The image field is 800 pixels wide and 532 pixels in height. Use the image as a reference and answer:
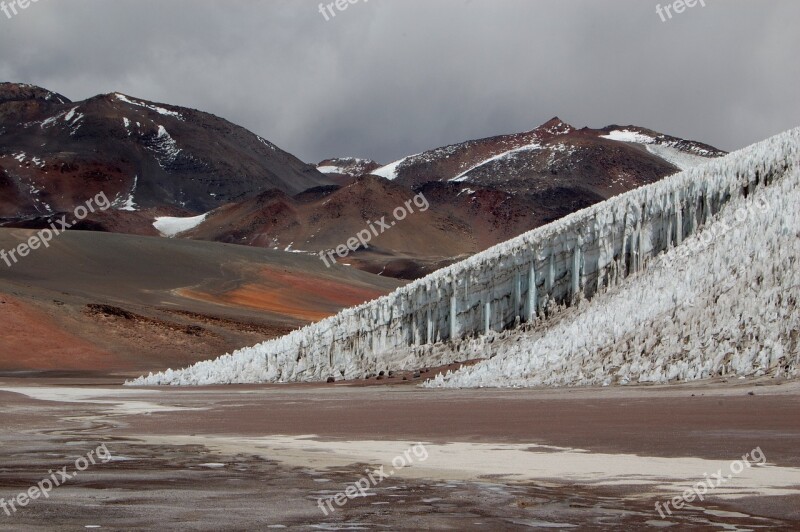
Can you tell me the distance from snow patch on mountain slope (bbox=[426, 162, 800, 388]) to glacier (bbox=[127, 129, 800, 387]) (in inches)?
1.5

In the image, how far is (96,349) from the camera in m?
56.9

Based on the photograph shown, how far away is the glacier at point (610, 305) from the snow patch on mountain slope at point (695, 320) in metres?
0.04

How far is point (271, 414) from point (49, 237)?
78.1 m

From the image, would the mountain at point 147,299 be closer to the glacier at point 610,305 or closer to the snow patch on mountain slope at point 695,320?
the glacier at point 610,305

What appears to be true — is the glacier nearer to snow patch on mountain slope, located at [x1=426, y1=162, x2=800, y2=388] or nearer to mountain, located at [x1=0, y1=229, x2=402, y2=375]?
snow patch on mountain slope, located at [x1=426, y1=162, x2=800, y2=388]

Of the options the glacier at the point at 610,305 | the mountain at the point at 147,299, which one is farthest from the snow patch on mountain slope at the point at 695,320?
the mountain at the point at 147,299

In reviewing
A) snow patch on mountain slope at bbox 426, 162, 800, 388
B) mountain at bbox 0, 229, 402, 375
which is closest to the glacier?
snow patch on mountain slope at bbox 426, 162, 800, 388

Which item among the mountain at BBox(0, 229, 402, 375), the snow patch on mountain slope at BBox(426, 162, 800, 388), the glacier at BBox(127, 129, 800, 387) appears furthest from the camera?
the mountain at BBox(0, 229, 402, 375)

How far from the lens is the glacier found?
81.2ft

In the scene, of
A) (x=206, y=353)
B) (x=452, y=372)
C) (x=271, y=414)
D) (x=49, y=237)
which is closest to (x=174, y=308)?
(x=206, y=353)

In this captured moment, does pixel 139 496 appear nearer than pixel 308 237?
Yes

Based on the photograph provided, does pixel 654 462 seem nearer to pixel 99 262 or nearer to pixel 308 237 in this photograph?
pixel 99 262

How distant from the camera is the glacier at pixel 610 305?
24750mm

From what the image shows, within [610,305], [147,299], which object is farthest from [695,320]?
[147,299]
